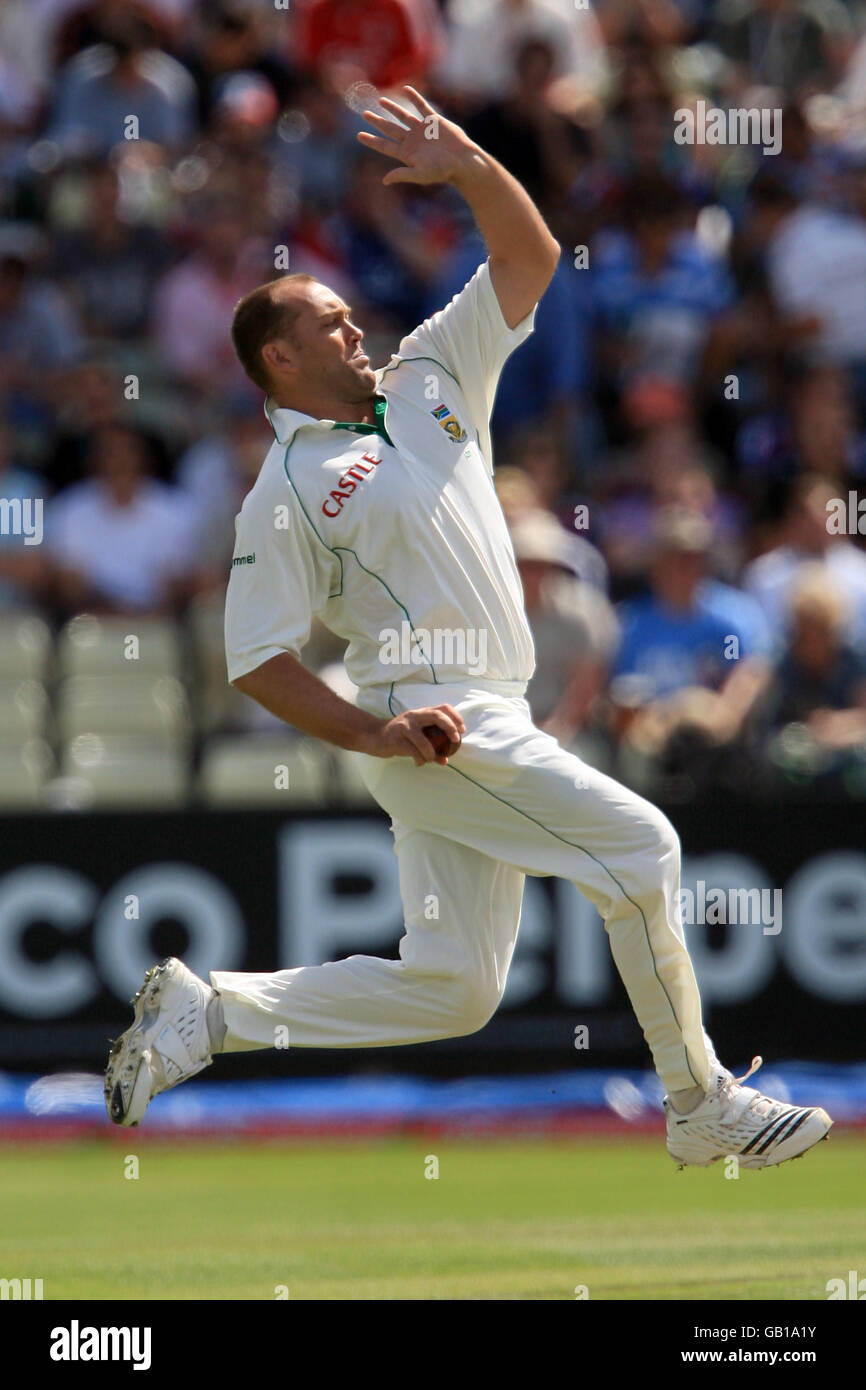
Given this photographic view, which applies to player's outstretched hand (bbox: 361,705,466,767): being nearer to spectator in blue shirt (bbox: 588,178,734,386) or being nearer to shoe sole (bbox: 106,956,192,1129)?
shoe sole (bbox: 106,956,192,1129)

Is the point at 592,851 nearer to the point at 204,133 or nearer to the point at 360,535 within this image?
the point at 360,535

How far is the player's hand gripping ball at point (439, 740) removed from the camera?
538 centimetres

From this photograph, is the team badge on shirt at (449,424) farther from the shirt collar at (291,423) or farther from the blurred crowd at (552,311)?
the blurred crowd at (552,311)

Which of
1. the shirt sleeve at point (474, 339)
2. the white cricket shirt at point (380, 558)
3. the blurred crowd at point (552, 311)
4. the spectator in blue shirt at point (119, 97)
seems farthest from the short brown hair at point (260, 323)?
the spectator in blue shirt at point (119, 97)

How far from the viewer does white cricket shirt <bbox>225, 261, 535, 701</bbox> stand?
5.65 metres

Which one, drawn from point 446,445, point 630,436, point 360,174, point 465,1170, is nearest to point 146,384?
point 360,174

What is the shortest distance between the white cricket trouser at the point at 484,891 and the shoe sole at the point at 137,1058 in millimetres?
177

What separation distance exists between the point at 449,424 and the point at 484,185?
650mm

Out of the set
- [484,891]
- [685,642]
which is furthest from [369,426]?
[685,642]

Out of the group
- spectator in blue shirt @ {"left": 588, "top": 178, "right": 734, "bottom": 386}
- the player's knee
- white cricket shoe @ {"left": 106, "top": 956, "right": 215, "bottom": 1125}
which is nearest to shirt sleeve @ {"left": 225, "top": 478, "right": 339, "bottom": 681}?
white cricket shoe @ {"left": 106, "top": 956, "right": 215, "bottom": 1125}

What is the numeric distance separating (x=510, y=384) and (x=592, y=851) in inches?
247

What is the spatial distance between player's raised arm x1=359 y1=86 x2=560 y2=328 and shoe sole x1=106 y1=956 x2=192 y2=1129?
212 cm

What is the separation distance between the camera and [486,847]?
564 centimetres

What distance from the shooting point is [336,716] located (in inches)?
219
